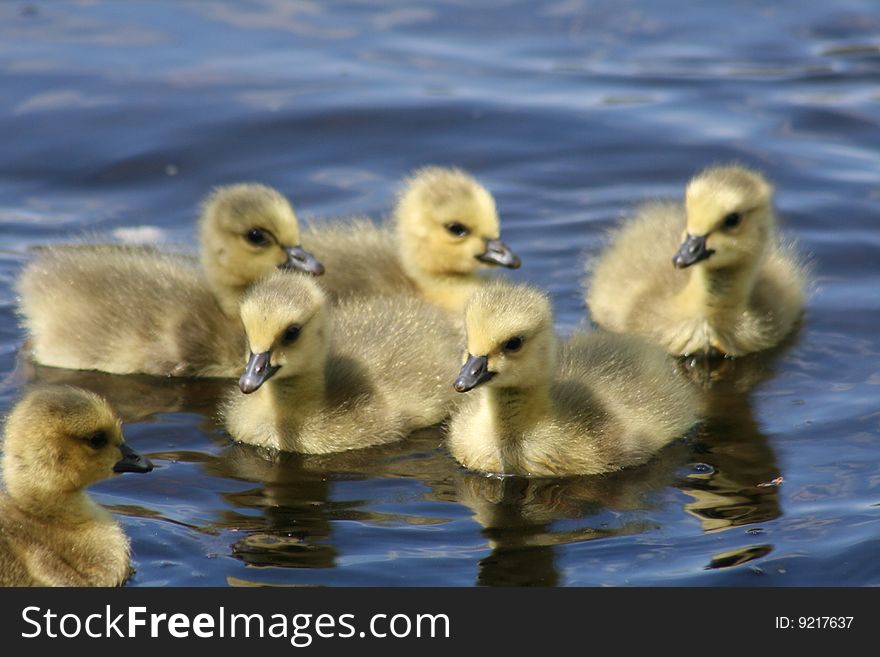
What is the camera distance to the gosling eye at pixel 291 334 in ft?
23.4

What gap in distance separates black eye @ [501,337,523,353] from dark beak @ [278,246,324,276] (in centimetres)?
146

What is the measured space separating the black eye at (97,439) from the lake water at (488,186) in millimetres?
484

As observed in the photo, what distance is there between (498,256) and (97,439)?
2742mm

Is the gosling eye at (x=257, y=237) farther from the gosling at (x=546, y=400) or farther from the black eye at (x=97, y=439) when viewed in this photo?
the black eye at (x=97, y=439)

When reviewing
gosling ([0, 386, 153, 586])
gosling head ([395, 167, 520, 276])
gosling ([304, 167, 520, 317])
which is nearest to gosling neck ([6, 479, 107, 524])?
gosling ([0, 386, 153, 586])

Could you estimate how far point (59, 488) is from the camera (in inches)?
241

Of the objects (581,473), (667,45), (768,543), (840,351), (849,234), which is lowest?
(768,543)

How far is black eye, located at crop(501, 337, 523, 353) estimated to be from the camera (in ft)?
22.5

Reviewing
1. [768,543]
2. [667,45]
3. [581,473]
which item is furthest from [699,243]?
[667,45]

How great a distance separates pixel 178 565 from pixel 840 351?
368 cm

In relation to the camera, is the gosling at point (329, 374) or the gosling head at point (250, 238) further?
the gosling head at point (250, 238)

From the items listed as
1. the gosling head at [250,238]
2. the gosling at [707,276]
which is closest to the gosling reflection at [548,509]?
the gosling at [707,276]

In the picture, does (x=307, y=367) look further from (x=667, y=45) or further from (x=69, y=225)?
(x=667, y=45)
